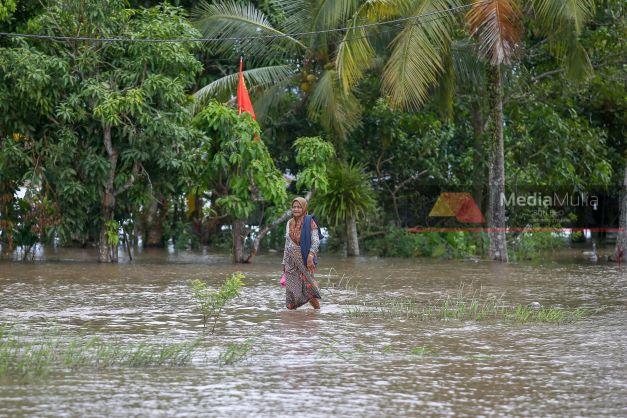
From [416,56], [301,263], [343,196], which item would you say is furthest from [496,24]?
[301,263]

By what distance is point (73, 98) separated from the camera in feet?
61.2

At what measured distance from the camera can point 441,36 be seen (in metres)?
19.0

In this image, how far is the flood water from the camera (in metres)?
7.28

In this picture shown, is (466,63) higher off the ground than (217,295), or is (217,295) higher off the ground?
(466,63)

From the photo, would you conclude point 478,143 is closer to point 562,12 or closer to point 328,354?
point 562,12

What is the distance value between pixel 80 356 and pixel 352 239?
15.7 metres

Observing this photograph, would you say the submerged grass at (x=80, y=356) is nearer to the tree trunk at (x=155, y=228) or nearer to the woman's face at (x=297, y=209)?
the woman's face at (x=297, y=209)

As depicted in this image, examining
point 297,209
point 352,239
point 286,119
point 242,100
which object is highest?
point 286,119

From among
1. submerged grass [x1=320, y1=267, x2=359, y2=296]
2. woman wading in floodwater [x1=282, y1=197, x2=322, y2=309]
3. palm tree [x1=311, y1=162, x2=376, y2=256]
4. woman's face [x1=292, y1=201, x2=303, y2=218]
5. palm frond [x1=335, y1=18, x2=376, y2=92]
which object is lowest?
submerged grass [x1=320, y1=267, x2=359, y2=296]

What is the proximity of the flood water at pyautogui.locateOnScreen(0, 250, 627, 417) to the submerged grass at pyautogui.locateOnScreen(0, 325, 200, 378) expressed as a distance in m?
0.16

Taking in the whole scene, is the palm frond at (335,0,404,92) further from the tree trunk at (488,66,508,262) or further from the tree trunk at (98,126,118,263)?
the tree trunk at (98,126,118,263)

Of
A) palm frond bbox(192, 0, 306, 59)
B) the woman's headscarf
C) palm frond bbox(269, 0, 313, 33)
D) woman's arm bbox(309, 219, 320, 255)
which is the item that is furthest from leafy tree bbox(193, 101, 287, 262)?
woman's arm bbox(309, 219, 320, 255)

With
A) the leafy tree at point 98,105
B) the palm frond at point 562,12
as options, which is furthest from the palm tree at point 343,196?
the palm frond at point 562,12

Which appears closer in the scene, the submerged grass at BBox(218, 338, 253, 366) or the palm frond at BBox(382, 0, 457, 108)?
the submerged grass at BBox(218, 338, 253, 366)
